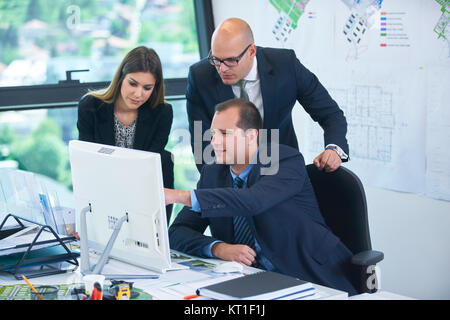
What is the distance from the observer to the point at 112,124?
308cm

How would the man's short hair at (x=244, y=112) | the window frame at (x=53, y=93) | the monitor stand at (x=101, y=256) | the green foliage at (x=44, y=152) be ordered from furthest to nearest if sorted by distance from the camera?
1. the green foliage at (x=44, y=152)
2. the window frame at (x=53, y=93)
3. the man's short hair at (x=244, y=112)
4. the monitor stand at (x=101, y=256)

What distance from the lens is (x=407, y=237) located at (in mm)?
3369

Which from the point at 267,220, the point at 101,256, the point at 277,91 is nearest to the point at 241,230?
the point at 267,220

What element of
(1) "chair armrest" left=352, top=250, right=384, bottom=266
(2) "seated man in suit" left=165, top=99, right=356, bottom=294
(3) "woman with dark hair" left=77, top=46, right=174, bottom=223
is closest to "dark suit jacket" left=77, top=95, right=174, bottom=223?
(3) "woman with dark hair" left=77, top=46, right=174, bottom=223

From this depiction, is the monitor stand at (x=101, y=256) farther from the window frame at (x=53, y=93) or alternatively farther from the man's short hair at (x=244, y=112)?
the window frame at (x=53, y=93)

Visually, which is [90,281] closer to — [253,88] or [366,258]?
[366,258]

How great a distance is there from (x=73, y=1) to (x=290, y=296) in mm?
3019

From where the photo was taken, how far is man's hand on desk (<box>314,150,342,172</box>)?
2383 millimetres

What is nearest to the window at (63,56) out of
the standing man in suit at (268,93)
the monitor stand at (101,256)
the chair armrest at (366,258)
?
the standing man in suit at (268,93)

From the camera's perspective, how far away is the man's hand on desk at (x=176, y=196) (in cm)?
202

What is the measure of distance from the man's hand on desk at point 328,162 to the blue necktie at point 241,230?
32 centimetres

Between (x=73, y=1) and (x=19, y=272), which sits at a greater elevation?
(x=73, y=1)
